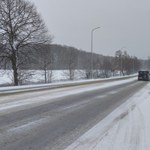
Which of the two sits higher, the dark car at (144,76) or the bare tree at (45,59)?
the bare tree at (45,59)

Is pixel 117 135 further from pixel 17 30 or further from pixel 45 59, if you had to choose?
pixel 45 59

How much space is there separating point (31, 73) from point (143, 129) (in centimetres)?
3656

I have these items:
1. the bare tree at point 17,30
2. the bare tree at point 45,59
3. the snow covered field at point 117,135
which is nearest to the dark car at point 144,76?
the bare tree at point 45,59

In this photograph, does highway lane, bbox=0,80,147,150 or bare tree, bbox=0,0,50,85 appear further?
bare tree, bbox=0,0,50,85

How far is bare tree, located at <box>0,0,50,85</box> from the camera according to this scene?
1478 inches

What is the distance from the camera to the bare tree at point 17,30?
37531 mm

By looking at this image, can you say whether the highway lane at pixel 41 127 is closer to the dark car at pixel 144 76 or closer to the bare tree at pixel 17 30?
the bare tree at pixel 17 30

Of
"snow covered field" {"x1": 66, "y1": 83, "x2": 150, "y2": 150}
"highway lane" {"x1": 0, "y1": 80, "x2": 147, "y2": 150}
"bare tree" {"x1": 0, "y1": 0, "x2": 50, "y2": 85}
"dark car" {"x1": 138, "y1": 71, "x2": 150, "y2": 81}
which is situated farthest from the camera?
"dark car" {"x1": 138, "y1": 71, "x2": 150, "y2": 81}

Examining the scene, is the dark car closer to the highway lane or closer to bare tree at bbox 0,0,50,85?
bare tree at bbox 0,0,50,85

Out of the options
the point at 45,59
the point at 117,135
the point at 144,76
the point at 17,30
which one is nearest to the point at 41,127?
the point at 117,135

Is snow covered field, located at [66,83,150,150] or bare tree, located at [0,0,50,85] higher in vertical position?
bare tree, located at [0,0,50,85]

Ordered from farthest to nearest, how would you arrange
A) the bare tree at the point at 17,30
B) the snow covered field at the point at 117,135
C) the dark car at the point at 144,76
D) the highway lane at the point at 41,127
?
1. the dark car at the point at 144,76
2. the bare tree at the point at 17,30
3. the highway lane at the point at 41,127
4. the snow covered field at the point at 117,135

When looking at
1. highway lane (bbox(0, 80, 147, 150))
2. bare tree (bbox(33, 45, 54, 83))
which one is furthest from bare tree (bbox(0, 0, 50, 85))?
highway lane (bbox(0, 80, 147, 150))

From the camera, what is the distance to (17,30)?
38438 mm
